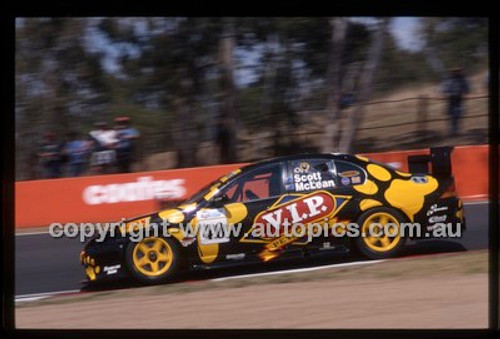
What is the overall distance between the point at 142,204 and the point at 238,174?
17.5 ft

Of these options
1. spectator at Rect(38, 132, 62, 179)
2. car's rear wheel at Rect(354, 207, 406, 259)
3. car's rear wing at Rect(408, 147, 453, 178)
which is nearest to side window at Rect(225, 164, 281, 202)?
car's rear wheel at Rect(354, 207, 406, 259)

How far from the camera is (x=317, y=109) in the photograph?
1983 centimetres

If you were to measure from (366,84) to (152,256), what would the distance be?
12.5 m

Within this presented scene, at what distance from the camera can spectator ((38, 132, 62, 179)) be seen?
1504cm

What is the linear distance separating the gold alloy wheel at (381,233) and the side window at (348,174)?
48 cm

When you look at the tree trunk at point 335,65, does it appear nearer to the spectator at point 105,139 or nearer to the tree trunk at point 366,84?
the tree trunk at point 366,84

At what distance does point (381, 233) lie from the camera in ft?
29.5

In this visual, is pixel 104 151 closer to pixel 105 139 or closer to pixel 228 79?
pixel 105 139

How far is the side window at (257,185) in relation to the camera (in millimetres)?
8844
